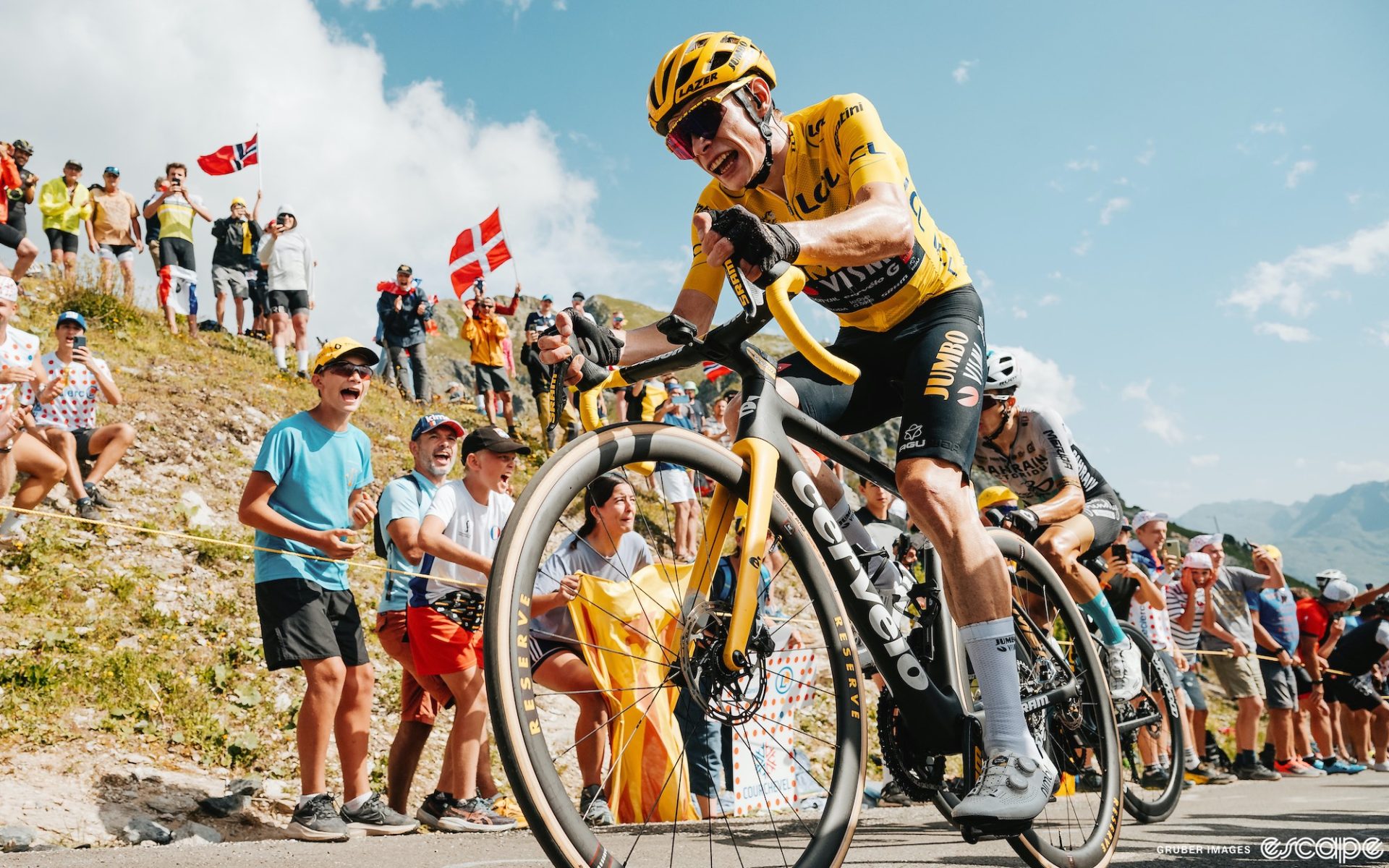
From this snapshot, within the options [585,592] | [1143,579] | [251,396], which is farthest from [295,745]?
[251,396]

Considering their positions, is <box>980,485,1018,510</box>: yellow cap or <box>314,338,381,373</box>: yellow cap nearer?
<box>314,338,381,373</box>: yellow cap

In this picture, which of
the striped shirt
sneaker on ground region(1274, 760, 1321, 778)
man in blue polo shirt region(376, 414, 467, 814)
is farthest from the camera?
sneaker on ground region(1274, 760, 1321, 778)

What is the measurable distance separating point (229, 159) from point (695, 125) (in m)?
18.6

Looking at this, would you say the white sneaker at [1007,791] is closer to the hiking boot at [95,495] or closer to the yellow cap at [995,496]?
the yellow cap at [995,496]

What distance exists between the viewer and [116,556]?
8.75 metres

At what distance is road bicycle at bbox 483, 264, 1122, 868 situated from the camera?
2209 millimetres

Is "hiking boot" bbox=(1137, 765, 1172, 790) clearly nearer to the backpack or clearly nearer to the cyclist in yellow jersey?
the cyclist in yellow jersey

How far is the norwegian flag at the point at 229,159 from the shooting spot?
61.9 ft

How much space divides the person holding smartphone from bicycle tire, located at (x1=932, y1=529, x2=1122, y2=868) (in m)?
8.19

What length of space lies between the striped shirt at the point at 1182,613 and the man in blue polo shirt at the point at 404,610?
842 centimetres

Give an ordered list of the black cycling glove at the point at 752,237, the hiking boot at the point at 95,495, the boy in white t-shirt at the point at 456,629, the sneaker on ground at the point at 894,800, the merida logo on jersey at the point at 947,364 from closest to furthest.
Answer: the black cycling glove at the point at 752,237 < the merida logo on jersey at the point at 947,364 < the boy in white t-shirt at the point at 456,629 < the sneaker on ground at the point at 894,800 < the hiking boot at the point at 95,495

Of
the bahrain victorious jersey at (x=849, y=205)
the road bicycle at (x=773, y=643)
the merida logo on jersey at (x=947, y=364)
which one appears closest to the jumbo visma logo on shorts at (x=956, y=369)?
the merida logo on jersey at (x=947, y=364)

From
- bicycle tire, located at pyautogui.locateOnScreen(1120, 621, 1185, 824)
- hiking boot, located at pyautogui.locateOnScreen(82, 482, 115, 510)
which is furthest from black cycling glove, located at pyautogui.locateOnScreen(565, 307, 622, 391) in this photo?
hiking boot, located at pyautogui.locateOnScreen(82, 482, 115, 510)

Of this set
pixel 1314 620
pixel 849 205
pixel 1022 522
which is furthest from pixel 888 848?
pixel 1314 620
